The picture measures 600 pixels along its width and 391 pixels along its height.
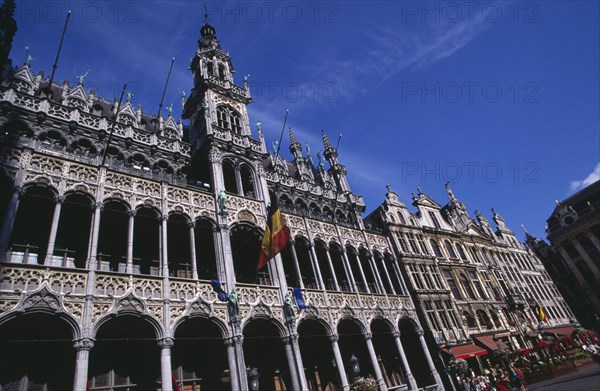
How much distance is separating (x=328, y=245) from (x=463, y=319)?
17266mm

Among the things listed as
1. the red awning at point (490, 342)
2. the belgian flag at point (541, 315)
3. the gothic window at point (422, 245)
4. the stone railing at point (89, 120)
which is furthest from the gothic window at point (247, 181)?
the belgian flag at point (541, 315)

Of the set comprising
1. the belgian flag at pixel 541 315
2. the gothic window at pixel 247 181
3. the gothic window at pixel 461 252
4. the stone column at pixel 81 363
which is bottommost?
the stone column at pixel 81 363

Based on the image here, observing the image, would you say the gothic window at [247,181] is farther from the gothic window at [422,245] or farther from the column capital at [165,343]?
the gothic window at [422,245]

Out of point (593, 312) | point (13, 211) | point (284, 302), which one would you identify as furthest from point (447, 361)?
point (593, 312)

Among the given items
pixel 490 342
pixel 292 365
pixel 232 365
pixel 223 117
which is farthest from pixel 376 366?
pixel 223 117

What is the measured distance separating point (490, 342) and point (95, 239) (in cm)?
3448

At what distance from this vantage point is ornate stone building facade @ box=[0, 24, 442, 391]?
15.0m

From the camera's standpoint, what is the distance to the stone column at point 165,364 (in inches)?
582

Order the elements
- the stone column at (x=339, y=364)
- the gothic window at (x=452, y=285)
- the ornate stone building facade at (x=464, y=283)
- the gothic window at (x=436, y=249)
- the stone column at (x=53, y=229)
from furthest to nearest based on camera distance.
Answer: the gothic window at (x=436, y=249) → the gothic window at (x=452, y=285) → the ornate stone building facade at (x=464, y=283) → the stone column at (x=339, y=364) → the stone column at (x=53, y=229)

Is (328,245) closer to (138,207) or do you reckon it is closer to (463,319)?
(138,207)

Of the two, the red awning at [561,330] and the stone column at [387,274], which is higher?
the stone column at [387,274]

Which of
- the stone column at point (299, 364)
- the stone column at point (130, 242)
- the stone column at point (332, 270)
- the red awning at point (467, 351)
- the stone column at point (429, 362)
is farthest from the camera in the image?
the red awning at point (467, 351)

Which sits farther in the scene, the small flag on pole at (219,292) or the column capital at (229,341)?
the small flag on pole at (219,292)

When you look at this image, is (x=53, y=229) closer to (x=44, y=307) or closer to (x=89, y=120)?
(x=44, y=307)
